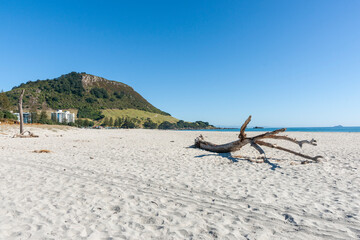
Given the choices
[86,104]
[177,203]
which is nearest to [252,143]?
[177,203]

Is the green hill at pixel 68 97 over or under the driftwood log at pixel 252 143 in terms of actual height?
over

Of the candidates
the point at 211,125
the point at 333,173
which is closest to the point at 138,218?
the point at 333,173

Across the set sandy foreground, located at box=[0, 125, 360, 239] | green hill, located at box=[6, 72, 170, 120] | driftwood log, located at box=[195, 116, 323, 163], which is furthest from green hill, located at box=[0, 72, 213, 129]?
sandy foreground, located at box=[0, 125, 360, 239]

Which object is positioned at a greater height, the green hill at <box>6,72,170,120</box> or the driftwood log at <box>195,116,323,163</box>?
the green hill at <box>6,72,170,120</box>

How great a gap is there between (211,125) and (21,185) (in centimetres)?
17160

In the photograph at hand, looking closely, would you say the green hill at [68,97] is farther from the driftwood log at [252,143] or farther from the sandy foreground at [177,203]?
the sandy foreground at [177,203]

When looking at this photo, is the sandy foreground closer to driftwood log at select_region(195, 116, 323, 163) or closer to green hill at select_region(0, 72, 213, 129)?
driftwood log at select_region(195, 116, 323, 163)

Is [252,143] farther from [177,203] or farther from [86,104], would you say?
[86,104]

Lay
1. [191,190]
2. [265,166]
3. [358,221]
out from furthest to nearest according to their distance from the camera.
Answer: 1. [265,166]
2. [191,190]
3. [358,221]

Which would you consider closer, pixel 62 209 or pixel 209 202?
pixel 62 209

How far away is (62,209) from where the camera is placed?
→ 14.1ft

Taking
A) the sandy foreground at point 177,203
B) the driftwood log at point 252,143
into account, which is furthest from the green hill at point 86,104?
the sandy foreground at point 177,203

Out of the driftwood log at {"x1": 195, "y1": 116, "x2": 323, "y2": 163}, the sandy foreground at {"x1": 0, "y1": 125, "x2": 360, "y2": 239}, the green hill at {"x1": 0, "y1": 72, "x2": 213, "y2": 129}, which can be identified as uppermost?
the green hill at {"x1": 0, "y1": 72, "x2": 213, "y2": 129}

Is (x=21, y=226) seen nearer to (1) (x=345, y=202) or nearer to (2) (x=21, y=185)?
(2) (x=21, y=185)
